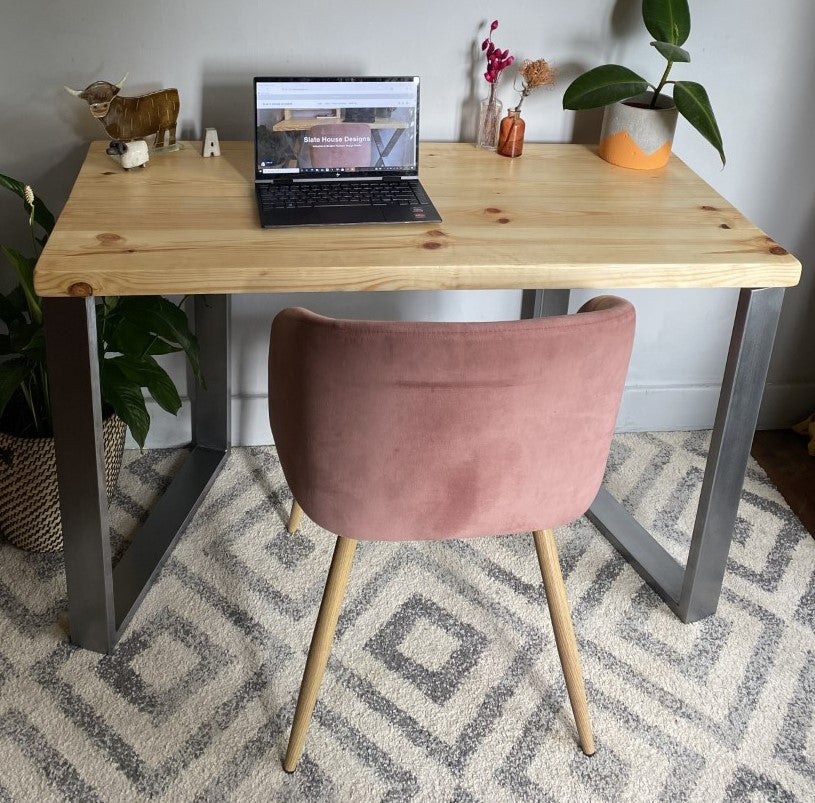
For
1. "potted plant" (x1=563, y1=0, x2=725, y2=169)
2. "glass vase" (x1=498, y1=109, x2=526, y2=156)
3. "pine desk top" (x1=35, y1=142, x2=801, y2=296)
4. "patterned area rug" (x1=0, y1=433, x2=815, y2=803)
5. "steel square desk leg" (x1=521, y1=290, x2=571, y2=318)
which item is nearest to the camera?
"pine desk top" (x1=35, y1=142, x2=801, y2=296)

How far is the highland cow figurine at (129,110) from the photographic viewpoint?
1645 millimetres

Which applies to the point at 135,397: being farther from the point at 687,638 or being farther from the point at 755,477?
the point at 755,477

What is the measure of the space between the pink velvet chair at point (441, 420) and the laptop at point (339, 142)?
0.47 meters

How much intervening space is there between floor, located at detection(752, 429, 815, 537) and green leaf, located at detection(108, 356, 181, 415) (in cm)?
132

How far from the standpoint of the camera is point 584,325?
1.13 meters

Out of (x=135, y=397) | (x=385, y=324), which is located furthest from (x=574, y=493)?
(x=135, y=397)

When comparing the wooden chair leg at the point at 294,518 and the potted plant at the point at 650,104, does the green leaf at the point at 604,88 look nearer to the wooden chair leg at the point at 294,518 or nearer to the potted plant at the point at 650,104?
the potted plant at the point at 650,104

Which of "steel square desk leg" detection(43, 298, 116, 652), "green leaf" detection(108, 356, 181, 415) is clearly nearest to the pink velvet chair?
"steel square desk leg" detection(43, 298, 116, 652)

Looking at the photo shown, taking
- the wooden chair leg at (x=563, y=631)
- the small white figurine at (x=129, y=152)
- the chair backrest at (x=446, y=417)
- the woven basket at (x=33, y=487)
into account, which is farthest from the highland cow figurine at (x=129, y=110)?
the wooden chair leg at (x=563, y=631)

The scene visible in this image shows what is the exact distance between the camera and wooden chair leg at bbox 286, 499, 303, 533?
1.90m

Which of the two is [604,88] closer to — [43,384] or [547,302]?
[547,302]

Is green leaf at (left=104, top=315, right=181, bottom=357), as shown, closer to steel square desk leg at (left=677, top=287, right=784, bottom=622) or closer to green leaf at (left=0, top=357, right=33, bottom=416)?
green leaf at (left=0, top=357, right=33, bottom=416)

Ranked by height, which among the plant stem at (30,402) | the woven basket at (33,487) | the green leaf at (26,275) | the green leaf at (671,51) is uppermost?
the green leaf at (671,51)

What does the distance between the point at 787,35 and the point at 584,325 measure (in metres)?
1.13
